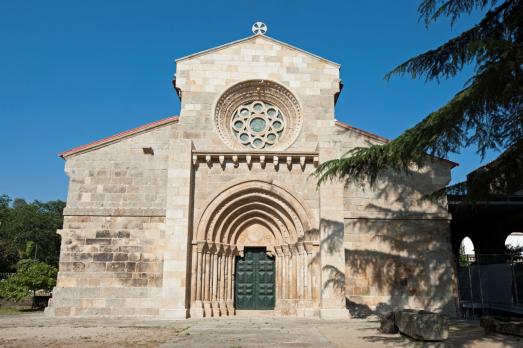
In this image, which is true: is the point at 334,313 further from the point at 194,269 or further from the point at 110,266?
the point at 110,266

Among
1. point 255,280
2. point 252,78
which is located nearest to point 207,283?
point 255,280

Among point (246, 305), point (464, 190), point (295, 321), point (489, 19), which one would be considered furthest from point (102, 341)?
point (489, 19)

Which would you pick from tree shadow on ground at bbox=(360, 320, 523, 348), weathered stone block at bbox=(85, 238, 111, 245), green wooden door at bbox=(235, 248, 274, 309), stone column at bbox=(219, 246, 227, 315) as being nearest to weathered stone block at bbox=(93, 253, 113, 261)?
weathered stone block at bbox=(85, 238, 111, 245)

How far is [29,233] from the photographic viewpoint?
1462 inches

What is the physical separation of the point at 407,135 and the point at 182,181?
7588 mm

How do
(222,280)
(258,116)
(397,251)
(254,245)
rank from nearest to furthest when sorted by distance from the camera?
1. (397,251)
2. (222,280)
3. (254,245)
4. (258,116)

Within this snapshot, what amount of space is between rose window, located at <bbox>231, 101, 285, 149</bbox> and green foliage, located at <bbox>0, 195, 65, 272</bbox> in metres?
28.0

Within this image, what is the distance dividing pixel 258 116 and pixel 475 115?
333 inches

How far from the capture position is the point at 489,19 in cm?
733

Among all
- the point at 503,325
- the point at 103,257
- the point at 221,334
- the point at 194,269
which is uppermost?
the point at 103,257

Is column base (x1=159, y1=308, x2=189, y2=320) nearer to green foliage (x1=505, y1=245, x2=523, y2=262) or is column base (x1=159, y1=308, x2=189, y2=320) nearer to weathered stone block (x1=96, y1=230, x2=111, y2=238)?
weathered stone block (x1=96, y1=230, x2=111, y2=238)

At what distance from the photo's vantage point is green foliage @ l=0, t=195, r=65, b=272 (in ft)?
117

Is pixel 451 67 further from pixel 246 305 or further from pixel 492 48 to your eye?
pixel 246 305

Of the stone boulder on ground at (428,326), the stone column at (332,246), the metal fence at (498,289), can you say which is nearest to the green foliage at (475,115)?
the stone boulder on ground at (428,326)
